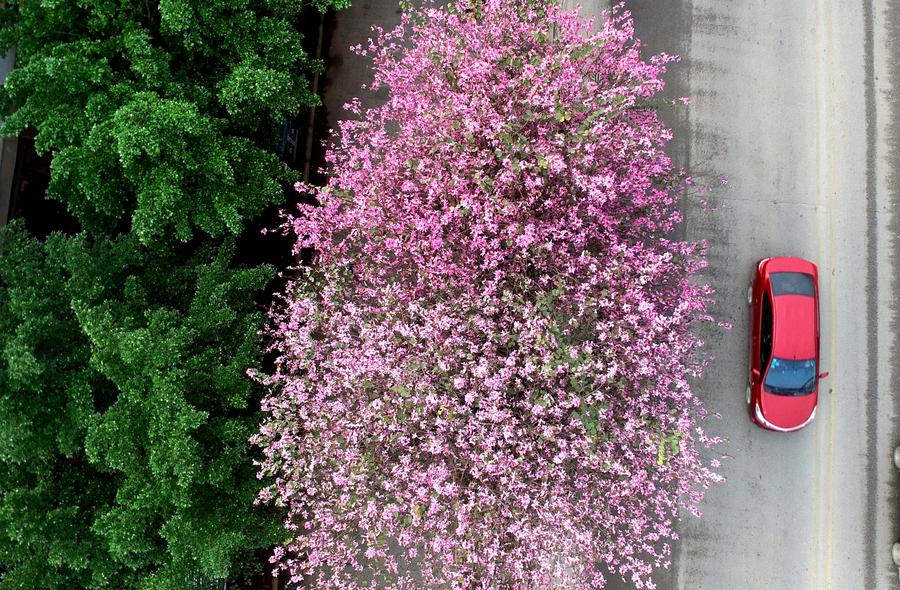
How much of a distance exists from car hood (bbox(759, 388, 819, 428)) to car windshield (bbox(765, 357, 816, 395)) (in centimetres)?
13

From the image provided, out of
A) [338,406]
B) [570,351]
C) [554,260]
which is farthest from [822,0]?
[338,406]

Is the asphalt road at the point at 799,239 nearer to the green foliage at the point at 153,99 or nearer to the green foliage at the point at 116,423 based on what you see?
the green foliage at the point at 153,99

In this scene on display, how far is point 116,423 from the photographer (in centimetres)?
851

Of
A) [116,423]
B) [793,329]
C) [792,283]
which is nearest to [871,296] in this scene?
[792,283]

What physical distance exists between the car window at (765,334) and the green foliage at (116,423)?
10.2m

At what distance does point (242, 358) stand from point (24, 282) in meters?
3.69

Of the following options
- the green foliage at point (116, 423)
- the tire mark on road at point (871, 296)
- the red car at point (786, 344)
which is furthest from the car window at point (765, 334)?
the green foliage at point (116, 423)

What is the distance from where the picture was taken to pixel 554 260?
28.6 ft

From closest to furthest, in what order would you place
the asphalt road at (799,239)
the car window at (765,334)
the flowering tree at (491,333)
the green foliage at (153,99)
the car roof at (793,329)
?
the flowering tree at (491,333), the green foliage at (153,99), the car roof at (793,329), the car window at (765,334), the asphalt road at (799,239)

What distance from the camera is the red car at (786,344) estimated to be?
37.7 feet

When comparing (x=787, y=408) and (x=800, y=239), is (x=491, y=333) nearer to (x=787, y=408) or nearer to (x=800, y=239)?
(x=787, y=408)

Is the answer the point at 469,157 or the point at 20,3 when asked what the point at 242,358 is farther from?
the point at 20,3

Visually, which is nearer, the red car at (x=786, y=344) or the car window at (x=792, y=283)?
the red car at (x=786, y=344)

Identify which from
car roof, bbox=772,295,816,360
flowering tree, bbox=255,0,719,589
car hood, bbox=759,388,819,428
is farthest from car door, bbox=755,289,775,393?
flowering tree, bbox=255,0,719,589
